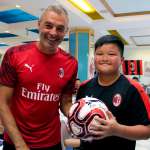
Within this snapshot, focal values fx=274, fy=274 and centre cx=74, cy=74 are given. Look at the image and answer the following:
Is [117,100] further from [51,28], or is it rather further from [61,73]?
[51,28]

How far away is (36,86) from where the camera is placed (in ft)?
5.15

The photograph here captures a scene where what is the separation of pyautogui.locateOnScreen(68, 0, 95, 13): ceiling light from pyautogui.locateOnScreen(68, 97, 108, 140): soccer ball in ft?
18.2

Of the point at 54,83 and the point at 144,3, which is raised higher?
the point at 144,3

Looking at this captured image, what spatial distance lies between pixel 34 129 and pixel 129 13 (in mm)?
6424

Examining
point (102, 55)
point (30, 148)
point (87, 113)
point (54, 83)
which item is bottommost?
point (30, 148)

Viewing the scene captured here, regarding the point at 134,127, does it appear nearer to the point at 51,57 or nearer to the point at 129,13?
the point at 51,57

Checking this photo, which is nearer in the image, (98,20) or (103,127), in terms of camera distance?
(103,127)

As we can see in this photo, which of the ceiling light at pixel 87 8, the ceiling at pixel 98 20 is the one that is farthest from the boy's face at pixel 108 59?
the ceiling light at pixel 87 8

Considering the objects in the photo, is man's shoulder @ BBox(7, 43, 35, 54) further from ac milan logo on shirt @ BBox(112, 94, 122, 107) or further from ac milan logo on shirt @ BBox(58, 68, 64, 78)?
ac milan logo on shirt @ BBox(112, 94, 122, 107)

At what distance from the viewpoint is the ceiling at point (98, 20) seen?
6.45m

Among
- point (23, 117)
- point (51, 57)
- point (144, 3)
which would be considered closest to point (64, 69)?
point (51, 57)

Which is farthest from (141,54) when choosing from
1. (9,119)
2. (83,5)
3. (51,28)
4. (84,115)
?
(84,115)

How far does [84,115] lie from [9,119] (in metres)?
0.47

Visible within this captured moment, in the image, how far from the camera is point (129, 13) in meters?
7.47
